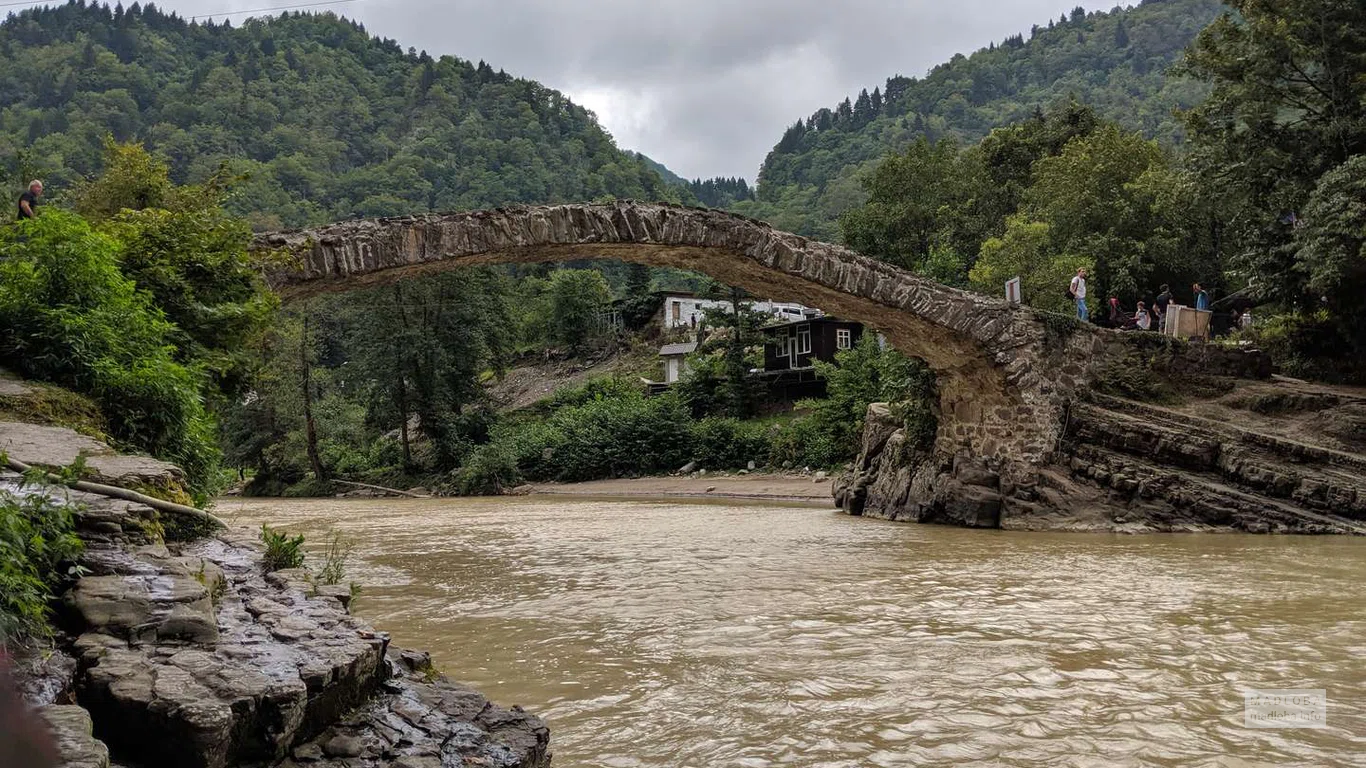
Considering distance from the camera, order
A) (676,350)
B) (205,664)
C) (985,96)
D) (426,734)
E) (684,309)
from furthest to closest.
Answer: (985,96), (684,309), (676,350), (426,734), (205,664)

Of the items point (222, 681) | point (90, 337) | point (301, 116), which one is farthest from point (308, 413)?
point (301, 116)

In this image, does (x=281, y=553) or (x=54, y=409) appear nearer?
(x=281, y=553)

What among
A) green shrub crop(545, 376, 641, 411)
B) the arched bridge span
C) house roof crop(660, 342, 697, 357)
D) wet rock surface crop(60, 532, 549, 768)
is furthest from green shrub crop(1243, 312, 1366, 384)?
house roof crop(660, 342, 697, 357)

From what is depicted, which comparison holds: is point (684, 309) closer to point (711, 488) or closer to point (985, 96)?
point (711, 488)

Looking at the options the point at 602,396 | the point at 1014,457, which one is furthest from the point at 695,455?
the point at 1014,457

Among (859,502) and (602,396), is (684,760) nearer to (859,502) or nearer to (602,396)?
(859,502)

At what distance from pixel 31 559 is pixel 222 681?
880mm

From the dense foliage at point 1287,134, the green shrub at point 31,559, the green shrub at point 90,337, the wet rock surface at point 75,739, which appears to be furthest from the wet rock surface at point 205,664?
the dense foliage at point 1287,134

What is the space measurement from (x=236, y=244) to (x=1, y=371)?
3.27m

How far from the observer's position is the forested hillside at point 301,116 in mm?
86562

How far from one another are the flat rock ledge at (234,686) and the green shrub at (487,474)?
2902 cm

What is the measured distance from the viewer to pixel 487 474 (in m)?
32.7

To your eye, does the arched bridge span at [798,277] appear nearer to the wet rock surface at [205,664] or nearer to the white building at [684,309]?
the wet rock surface at [205,664]

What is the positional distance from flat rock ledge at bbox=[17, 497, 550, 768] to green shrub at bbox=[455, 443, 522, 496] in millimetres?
29019
